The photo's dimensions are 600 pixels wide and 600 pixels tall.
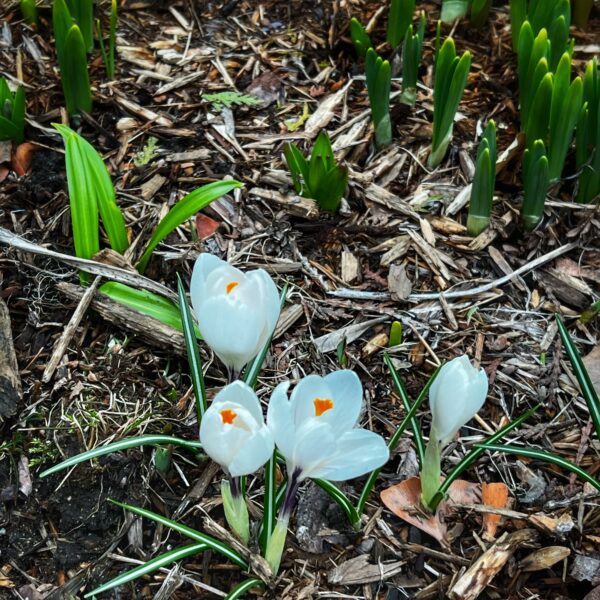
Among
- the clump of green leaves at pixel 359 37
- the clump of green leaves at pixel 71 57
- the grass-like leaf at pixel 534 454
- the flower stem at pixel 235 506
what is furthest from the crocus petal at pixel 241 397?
the clump of green leaves at pixel 359 37

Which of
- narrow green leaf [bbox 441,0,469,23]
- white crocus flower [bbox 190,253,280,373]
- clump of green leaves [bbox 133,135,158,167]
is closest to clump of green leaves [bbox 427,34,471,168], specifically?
narrow green leaf [bbox 441,0,469,23]

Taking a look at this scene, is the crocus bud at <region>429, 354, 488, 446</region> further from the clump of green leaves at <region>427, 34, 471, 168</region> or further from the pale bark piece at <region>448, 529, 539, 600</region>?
the clump of green leaves at <region>427, 34, 471, 168</region>

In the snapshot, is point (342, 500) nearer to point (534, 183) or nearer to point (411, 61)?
point (534, 183)

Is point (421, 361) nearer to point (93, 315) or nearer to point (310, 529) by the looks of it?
point (310, 529)

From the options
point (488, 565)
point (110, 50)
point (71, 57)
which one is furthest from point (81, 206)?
point (488, 565)

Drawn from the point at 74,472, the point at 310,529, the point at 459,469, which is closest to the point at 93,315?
the point at 74,472
